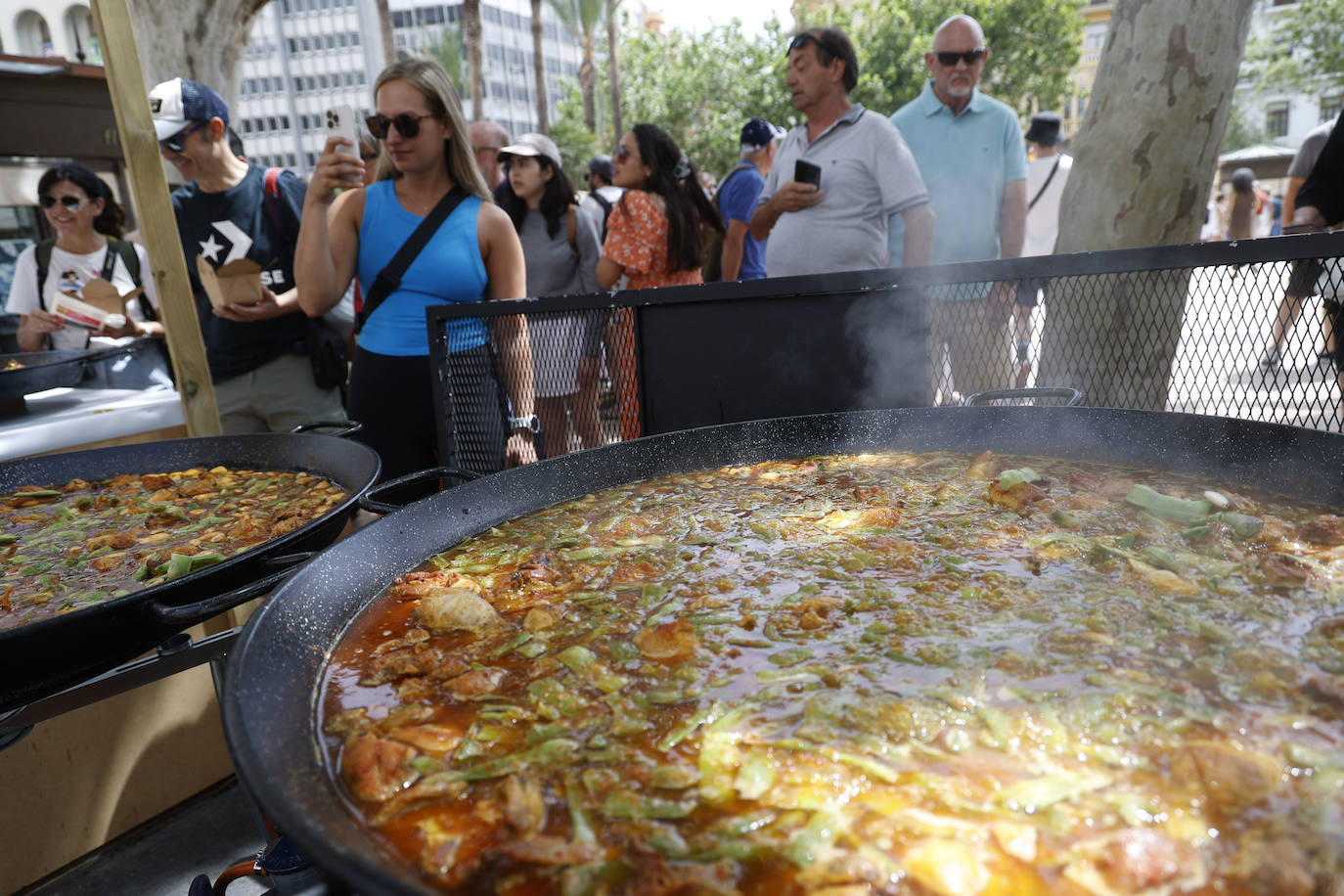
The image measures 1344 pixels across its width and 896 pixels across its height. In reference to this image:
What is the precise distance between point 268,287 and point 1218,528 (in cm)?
444

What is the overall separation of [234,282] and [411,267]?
0.96 m

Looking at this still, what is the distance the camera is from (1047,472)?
2.41 meters

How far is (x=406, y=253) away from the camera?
11.7ft

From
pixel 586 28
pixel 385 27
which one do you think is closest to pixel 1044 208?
pixel 385 27

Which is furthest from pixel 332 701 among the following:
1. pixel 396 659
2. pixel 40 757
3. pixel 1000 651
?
pixel 40 757

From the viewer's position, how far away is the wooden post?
3580 millimetres

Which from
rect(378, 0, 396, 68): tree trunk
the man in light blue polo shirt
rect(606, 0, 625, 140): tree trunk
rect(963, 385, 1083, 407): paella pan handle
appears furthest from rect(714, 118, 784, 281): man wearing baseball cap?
rect(606, 0, 625, 140): tree trunk

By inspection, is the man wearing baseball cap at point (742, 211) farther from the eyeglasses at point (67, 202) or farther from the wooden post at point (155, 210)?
the eyeglasses at point (67, 202)

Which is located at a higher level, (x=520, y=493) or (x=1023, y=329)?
(x=1023, y=329)

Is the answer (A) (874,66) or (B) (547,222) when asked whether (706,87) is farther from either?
(B) (547,222)

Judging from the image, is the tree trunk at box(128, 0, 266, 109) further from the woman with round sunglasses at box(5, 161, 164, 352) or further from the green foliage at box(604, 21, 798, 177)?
the green foliage at box(604, 21, 798, 177)

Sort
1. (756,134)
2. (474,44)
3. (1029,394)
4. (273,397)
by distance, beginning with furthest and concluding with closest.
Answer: (474,44) → (756,134) → (273,397) → (1029,394)

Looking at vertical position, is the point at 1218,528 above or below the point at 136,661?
above

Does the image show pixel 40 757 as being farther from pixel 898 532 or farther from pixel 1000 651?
pixel 1000 651
